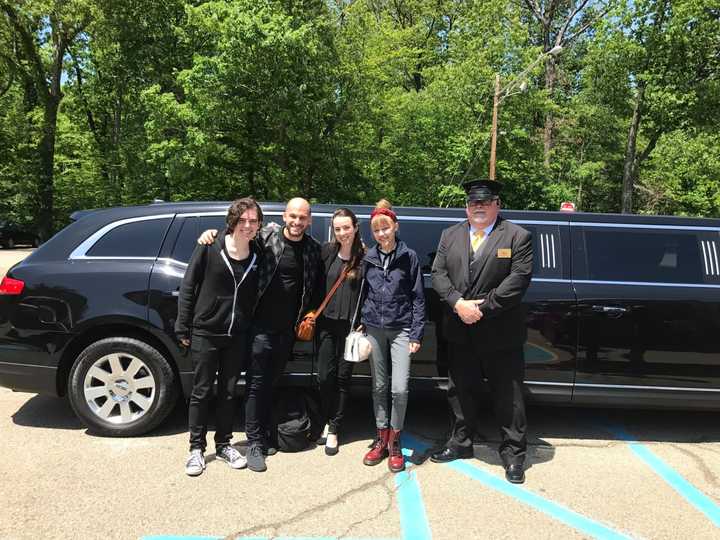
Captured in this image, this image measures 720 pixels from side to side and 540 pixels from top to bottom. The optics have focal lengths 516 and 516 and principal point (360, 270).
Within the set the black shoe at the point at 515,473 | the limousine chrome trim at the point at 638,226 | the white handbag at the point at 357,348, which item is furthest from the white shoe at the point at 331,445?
the limousine chrome trim at the point at 638,226

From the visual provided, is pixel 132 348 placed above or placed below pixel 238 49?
below

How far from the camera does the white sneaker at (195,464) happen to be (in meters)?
3.24

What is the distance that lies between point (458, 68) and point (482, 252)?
721 inches

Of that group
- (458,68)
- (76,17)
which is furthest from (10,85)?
(458,68)

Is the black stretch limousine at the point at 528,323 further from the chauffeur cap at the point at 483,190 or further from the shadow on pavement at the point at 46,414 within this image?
the chauffeur cap at the point at 483,190

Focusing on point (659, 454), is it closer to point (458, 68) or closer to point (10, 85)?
point (458, 68)

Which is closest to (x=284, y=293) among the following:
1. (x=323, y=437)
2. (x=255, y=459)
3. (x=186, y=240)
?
(x=186, y=240)

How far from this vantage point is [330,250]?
3541 millimetres

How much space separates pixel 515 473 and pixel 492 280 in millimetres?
1230

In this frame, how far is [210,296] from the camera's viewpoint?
10.7 ft

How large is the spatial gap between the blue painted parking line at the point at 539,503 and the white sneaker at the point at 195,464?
1600mm

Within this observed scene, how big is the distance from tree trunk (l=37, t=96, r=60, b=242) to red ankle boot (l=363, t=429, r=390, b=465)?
26826 millimetres

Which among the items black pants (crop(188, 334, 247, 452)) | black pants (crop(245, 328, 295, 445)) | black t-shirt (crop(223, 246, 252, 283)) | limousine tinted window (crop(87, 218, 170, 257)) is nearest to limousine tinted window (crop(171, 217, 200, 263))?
limousine tinted window (crop(87, 218, 170, 257))

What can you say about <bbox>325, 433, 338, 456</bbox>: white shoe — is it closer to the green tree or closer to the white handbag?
the white handbag
